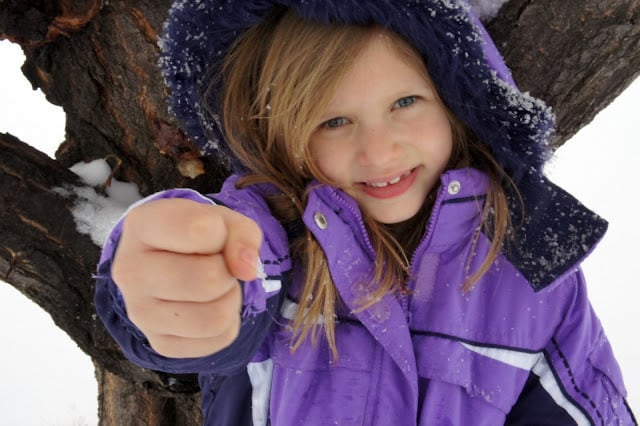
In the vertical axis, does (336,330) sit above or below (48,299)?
above

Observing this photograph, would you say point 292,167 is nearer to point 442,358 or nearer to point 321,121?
point 321,121

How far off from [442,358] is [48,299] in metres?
0.97

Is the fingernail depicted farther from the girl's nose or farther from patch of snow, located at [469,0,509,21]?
patch of snow, located at [469,0,509,21]

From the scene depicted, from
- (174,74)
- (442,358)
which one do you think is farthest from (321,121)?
(442,358)

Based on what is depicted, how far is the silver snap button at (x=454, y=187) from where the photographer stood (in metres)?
1.25

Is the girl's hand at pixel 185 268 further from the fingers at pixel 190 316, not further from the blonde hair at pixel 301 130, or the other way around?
the blonde hair at pixel 301 130

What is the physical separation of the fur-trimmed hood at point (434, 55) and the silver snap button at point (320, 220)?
0.35m

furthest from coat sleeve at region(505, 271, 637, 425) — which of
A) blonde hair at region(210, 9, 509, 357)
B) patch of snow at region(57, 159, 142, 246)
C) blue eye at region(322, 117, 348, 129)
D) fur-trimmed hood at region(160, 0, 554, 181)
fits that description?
patch of snow at region(57, 159, 142, 246)

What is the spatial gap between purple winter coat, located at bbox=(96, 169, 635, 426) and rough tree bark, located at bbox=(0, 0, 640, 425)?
323mm

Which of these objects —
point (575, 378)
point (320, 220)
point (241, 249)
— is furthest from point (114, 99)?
point (575, 378)

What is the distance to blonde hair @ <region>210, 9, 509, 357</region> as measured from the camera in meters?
1.20

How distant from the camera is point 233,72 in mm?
1311

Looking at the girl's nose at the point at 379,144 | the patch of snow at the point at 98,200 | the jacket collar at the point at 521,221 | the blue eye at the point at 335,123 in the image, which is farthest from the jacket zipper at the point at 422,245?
the patch of snow at the point at 98,200

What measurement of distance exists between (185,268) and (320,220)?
58 cm
